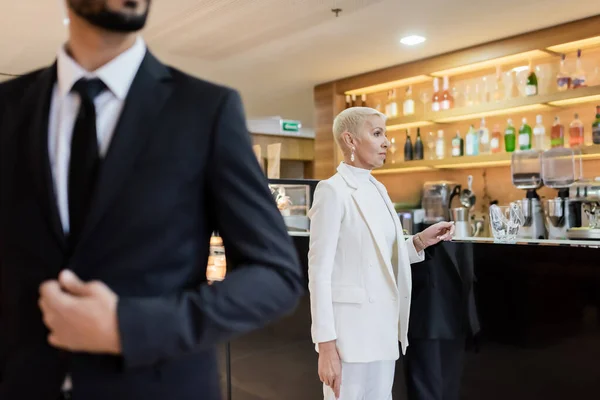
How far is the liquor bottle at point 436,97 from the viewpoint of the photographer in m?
5.21

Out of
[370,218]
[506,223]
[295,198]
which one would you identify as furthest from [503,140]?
[370,218]

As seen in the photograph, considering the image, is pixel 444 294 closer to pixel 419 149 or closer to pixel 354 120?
pixel 354 120

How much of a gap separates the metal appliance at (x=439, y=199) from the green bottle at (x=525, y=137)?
741mm

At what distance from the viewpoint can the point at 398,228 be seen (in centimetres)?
206

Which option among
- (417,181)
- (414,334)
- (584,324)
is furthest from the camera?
(417,181)

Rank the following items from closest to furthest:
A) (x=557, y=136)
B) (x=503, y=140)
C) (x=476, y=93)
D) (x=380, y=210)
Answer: (x=380, y=210)
(x=557, y=136)
(x=503, y=140)
(x=476, y=93)

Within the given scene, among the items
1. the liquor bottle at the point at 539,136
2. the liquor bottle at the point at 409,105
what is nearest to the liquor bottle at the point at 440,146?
the liquor bottle at the point at 409,105

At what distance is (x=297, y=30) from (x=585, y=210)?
2431mm

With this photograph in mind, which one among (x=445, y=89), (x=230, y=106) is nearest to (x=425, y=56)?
(x=445, y=89)

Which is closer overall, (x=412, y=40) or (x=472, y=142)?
(x=412, y=40)

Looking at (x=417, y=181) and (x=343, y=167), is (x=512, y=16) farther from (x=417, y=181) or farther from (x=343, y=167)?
(x=343, y=167)

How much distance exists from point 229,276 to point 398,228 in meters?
1.49

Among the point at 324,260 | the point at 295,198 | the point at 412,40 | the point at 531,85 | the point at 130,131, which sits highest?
the point at 412,40

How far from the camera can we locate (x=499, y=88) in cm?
495
